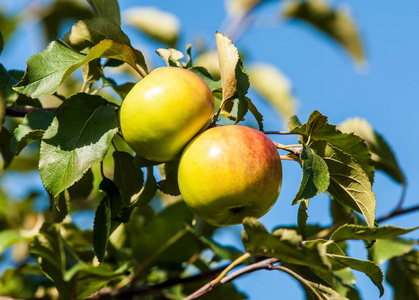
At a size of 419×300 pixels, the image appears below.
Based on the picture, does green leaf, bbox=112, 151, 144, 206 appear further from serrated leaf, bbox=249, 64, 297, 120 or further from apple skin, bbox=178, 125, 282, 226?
serrated leaf, bbox=249, 64, 297, 120

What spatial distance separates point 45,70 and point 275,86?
7.56 feet

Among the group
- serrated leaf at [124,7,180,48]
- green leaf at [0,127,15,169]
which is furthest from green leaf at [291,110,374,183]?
serrated leaf at [124,7,180,48]

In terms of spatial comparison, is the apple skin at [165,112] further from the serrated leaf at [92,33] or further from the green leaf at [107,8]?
the green leaf at [107,8]

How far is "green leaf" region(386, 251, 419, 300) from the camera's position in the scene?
5.05 feet

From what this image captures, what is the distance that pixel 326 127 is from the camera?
100 centimetres

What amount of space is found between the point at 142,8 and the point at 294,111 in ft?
3.68

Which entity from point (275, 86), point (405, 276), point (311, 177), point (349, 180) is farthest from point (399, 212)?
point (275, 86)

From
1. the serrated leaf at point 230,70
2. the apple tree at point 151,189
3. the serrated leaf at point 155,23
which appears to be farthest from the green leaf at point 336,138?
the serrated leaf at point 155,23

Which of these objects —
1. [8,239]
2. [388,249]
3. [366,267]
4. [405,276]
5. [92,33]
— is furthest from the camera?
[405,276]

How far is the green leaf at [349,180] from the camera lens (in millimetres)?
980

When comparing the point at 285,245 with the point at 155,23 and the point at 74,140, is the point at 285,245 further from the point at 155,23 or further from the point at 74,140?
the point at 155,23

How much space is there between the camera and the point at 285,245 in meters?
0.83

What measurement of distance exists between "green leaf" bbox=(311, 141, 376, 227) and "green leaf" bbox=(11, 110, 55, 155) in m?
0.56

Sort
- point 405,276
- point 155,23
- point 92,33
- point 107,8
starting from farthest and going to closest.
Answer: point 155,23 → point 405,276 → point 107,8 → point 92,33
